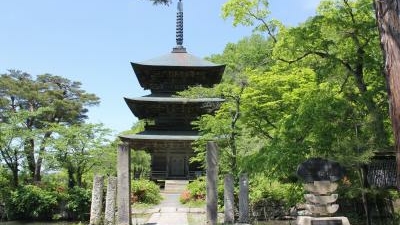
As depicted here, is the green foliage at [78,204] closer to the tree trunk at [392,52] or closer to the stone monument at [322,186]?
the stone monument at [322,186]

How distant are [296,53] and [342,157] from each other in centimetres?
606

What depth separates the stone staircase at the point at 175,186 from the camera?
2811 centimetres

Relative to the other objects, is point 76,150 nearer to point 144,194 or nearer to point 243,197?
point 144,194

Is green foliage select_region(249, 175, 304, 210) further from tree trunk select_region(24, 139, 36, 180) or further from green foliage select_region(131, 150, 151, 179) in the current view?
green foliage select_region(131, 150, 151, 179)

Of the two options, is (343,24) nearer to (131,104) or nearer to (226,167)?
(226,167)

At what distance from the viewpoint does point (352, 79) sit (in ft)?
53.8

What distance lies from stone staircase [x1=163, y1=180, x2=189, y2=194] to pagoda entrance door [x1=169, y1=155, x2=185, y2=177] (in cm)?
114

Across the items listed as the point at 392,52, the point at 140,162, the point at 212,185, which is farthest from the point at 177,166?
the point at 392,52

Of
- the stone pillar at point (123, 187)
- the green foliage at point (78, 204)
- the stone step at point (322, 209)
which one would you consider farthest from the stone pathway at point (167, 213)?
the stone step at point (322, 209)

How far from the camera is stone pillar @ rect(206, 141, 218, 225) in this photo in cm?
1395

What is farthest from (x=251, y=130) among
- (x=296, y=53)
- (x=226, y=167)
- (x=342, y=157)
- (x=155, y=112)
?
(x=155, y=112)

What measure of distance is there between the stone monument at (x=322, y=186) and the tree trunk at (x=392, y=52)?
4971 millimetres

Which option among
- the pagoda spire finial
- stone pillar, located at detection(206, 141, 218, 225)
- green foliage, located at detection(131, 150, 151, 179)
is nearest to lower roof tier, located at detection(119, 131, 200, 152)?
green foliage, located at detection(131, 150, 151, 179)

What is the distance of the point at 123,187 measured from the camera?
13828mm
